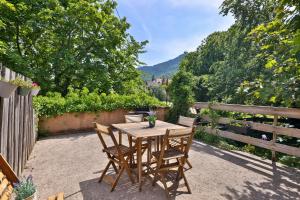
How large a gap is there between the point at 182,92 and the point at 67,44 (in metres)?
6.93

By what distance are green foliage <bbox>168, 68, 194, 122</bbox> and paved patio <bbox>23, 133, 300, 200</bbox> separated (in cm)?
210

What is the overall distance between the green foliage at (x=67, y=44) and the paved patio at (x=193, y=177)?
630cm

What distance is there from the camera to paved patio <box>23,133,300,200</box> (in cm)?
304

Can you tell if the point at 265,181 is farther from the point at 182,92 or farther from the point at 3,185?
the point at 182,92

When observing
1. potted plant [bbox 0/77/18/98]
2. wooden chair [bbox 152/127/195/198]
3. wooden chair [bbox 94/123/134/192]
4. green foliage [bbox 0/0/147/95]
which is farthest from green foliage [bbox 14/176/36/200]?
green foliage [bbox 0/0/147/95]

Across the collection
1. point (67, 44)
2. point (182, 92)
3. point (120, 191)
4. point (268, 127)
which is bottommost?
point (120, 191)

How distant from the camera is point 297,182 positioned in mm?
3570

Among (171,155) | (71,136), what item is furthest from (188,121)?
(71,136)

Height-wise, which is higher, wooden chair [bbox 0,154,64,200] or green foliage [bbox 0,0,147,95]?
green foliage [bbox 0,0,147,95]

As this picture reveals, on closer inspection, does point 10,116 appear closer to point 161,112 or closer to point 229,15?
point 161,112

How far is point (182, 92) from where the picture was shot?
7168 millimetres

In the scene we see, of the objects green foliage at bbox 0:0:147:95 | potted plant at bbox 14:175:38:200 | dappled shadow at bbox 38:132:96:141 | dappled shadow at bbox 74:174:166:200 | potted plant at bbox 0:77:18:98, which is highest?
green foliage at bbox 0:0:147:95

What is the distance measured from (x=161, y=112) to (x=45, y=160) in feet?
15.4

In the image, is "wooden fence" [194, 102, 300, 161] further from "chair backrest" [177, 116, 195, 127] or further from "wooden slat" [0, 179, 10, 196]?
"wooden slat" [0, 179, 10, 196]
